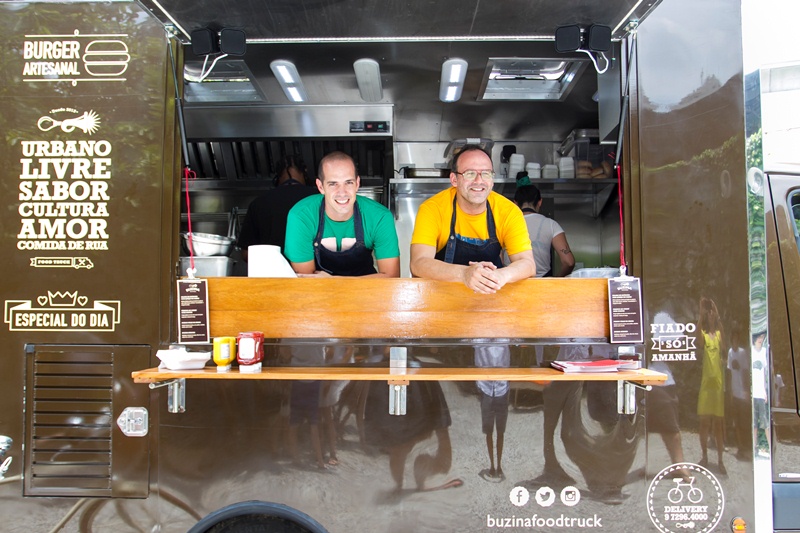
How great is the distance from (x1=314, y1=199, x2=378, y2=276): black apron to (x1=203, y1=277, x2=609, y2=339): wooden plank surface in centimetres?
62

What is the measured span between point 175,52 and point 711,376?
2650 mm

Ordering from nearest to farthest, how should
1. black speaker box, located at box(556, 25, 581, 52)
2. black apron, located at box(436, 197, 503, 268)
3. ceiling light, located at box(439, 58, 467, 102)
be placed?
black speaker box, located at box(556, 25, 581, 52), black apron, located at box(436, 197, 503, 268), ceiling light, located at box(439, 58, 467, 102)

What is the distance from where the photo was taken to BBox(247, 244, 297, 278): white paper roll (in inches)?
92.7

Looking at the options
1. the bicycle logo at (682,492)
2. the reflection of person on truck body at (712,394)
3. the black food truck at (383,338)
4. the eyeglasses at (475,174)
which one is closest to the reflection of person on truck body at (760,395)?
the black food truck at (383,338)

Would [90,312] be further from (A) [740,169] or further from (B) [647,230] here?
(A) [740,169]

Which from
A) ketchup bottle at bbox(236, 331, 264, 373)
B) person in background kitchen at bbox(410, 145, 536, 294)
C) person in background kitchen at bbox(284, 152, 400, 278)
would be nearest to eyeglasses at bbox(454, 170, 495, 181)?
person in background kitchen at bbox(410, 145, 536, 294)

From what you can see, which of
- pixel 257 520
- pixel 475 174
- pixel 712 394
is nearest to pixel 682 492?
pixel 712 394

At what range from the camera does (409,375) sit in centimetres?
199

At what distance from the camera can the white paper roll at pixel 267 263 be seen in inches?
92.7

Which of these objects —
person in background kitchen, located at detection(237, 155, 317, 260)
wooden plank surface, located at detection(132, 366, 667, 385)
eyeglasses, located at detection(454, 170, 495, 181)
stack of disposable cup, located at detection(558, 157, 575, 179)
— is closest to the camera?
wooden plank surface, located at detection(132, 366, 667, 385)

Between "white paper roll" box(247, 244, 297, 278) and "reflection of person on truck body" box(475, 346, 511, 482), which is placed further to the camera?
"white paper roll" box(247, 244, 297, 278)

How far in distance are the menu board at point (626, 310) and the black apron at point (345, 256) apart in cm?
128

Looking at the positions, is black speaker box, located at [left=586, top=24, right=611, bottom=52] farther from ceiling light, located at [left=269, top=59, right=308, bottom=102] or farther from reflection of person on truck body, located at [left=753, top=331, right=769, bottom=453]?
ceiling light, located at [left=269, top=59, right=308, bottom=102]

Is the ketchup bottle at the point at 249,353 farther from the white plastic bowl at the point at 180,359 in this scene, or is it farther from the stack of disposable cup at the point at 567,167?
the stack of disposable cup at the point at 567,167
